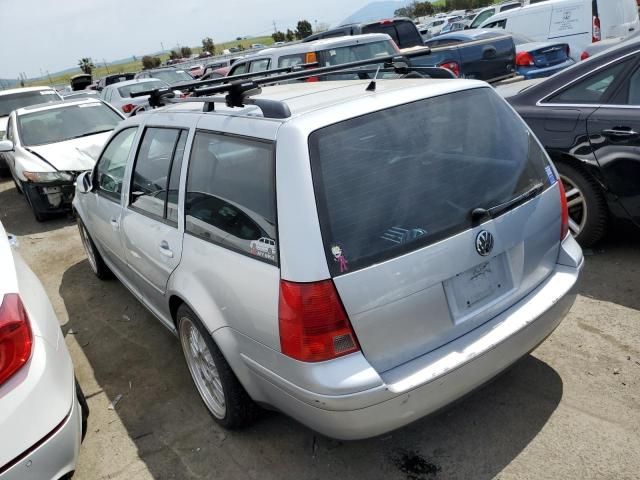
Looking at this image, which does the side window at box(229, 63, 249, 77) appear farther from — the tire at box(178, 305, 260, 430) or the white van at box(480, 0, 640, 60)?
the tire at box(178, 305, 260, 430)

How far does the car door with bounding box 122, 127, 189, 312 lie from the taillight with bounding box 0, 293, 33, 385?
0.86 metres

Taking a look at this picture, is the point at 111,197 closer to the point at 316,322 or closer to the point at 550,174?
the point at 316,322

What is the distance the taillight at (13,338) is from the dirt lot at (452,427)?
3.16ft

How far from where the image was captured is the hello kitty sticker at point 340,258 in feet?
6.83

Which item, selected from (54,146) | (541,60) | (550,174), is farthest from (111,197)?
(541,60)

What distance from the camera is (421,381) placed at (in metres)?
2.13

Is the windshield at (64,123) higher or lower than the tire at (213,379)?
higher

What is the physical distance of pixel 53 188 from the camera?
7.56 metres

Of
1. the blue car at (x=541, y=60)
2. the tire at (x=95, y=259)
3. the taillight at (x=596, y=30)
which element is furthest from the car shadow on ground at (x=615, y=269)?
the taillight at (x=596, y=30)

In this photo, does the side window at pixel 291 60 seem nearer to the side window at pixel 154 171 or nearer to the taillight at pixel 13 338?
the side window at pixel 154 171

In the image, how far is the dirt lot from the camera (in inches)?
97.8

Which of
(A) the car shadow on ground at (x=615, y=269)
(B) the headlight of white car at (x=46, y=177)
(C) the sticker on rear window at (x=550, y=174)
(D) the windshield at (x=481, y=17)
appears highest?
(C) the sticker on rear window at (x=550, y=174)

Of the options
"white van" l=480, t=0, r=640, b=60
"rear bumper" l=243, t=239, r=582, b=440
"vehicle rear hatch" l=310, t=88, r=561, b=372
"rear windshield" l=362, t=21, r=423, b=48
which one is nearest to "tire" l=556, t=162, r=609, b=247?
"vehicle rear hatch" l=310, t=88, r=561, b=372

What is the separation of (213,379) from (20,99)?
13054 mm
